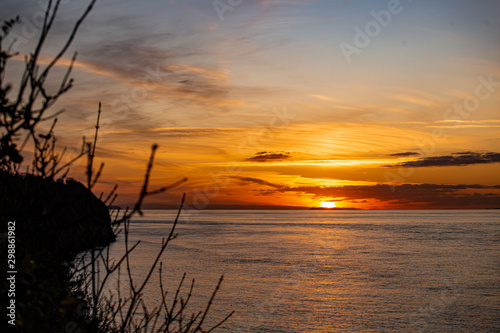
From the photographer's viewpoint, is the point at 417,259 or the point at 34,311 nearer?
the point at 34,311

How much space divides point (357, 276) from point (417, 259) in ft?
55.3

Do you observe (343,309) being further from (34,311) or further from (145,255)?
(145,255)

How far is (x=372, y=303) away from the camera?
27.4m

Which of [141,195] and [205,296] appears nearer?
[141,195]

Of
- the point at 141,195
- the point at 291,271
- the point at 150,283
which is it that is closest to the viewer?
the point at 141,195

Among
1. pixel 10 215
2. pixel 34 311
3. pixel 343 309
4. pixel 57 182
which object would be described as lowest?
pixel 343 309

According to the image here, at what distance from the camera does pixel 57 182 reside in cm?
395

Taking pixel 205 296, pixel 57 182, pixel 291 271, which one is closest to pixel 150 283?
pixel 205 296

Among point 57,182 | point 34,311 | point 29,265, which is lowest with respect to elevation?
point 34,311

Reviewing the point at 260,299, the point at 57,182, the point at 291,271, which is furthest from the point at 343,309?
the point at 57,182

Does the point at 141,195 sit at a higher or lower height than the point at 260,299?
higher

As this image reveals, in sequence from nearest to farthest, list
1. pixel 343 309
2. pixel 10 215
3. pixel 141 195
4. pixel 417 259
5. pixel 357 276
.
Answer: pixel 141 195, pixel 10 215, pixel 343 309, pixel 357 276, pixel 417 259

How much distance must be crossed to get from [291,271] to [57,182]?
1534 inches

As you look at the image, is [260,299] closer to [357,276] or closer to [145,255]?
[357,276]
